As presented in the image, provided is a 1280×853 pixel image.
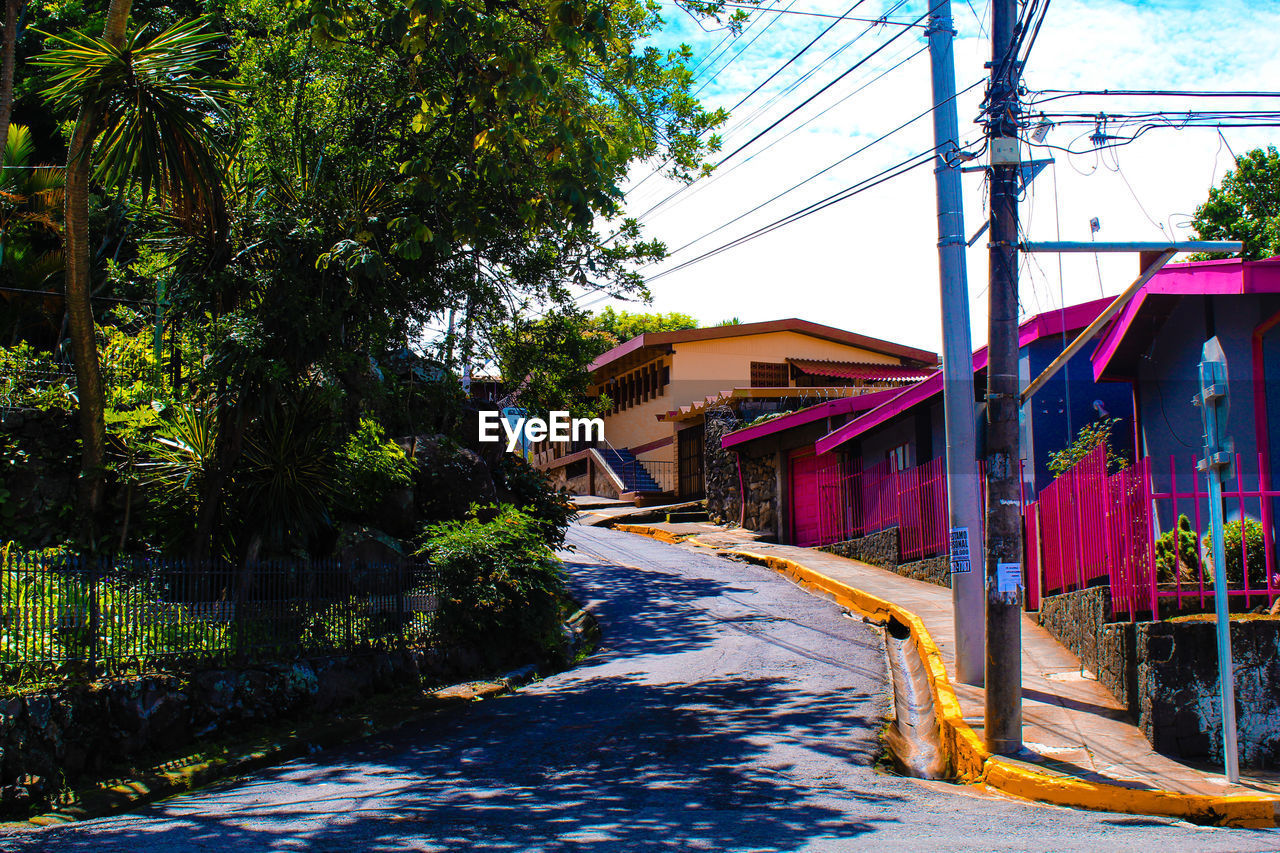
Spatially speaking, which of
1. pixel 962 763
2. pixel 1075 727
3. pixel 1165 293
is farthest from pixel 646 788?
pixel 1165 293

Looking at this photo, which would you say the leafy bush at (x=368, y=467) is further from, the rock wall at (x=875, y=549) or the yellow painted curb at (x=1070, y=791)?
the rock wall at (x=875, y=549)

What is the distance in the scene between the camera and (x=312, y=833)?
628 cm

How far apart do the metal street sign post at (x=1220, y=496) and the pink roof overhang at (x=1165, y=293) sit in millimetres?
3580

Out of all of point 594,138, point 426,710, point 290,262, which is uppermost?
point 594,138

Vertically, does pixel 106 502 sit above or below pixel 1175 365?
below

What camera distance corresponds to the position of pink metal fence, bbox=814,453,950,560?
17.3m

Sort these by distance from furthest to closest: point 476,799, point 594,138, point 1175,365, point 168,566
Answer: point 1175,365 → point 594,138 → point 168,566 → point 476,799

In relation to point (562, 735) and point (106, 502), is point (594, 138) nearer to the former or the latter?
point (562, 735)

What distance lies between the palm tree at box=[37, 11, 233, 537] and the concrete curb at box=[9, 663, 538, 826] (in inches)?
181

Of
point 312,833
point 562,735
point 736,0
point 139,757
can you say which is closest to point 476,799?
point 312,833

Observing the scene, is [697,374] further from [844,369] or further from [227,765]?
[227,765]

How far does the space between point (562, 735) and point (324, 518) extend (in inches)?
190

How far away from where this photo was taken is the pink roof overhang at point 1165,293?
10234mm

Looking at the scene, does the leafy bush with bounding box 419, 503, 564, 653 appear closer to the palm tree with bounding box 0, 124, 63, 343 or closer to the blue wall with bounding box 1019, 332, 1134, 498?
the blue wall with bounding box 1019, 332, 1134, 498
